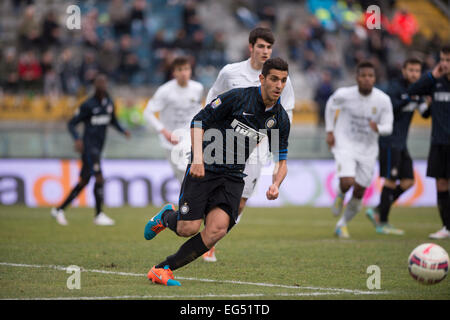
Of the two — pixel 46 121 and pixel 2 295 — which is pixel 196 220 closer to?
pixel 2 295

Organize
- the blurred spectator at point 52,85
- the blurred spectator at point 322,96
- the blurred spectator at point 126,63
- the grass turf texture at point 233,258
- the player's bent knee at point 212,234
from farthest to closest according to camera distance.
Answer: the blurred spectator at point 126,63, the blurred spectator at point 52,85, the blurred spectator at point 322,96, the player's bent knee at point 212,234, the grass turf texture at point 233,258

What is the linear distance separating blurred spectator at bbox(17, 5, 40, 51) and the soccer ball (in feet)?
58.1

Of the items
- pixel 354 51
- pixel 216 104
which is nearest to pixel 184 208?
pixel 216 104

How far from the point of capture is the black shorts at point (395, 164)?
12.0 metres

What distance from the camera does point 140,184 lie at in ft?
55.3

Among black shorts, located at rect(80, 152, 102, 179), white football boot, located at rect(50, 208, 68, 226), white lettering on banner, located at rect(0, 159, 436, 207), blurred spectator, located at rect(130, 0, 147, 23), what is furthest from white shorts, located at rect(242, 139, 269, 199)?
blurred spectator, located at rect(130, 0, 147, 23)

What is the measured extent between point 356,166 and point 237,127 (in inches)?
176

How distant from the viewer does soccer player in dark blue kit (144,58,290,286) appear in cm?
677

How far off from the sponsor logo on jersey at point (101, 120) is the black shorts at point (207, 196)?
6349 mm

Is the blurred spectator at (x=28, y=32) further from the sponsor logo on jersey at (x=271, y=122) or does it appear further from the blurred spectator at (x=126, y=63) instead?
the sponsor logo on jersey at (x=271, y=122)

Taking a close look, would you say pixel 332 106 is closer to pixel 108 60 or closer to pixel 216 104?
pixel 216 104

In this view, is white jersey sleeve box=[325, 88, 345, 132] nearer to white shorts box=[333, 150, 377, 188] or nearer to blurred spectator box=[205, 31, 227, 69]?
white shorts box=[333, 150, 377, 188]

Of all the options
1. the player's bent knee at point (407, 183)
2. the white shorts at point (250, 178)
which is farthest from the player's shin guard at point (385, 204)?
the white shorts at point (250, 178)
